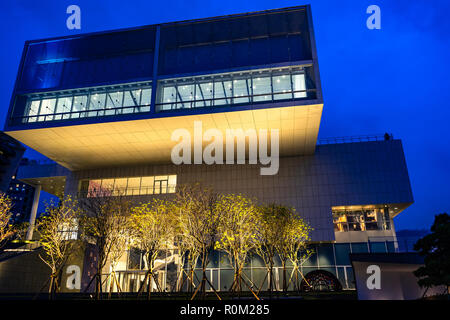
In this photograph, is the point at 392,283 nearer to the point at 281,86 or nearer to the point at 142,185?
the point at 281,86

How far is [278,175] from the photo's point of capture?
35.4 meters

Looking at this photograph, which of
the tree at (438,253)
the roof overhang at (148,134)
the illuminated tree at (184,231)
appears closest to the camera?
the tree at (438,253)

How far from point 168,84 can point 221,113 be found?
643cm

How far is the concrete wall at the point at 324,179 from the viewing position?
32.7m

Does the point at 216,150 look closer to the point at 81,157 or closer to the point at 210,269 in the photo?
the point at 210,269

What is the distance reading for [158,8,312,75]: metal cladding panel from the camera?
2956 centimetres

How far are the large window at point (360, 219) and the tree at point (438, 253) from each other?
17.9 m

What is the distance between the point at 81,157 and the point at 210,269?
18394 millimetres

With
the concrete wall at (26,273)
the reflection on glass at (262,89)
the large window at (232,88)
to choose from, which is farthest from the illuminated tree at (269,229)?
the concrete wall at (26,273)

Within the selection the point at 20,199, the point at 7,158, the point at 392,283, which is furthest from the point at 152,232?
the point at 20,199

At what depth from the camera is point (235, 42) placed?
1211 inches

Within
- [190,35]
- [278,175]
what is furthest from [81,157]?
[278,175]

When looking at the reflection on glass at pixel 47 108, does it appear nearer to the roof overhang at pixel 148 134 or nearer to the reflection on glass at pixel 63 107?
the reflection on glass at pixel 63 107

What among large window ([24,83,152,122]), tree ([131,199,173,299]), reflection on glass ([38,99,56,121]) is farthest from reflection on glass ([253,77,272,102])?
reflection on glass ([38,99,56,121])
